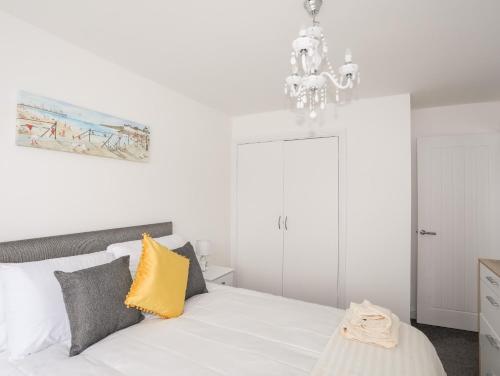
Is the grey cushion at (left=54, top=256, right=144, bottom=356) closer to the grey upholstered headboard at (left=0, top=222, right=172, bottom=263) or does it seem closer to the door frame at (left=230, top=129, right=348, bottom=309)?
the grey upholstered headboard at (left=0, top=222, right=172, bottom=263)

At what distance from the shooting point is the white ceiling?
167 cm

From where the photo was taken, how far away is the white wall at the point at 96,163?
5.84ft

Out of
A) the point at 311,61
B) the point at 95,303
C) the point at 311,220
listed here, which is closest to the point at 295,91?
the point at 311,61

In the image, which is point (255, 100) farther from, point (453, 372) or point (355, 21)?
point (453, 372)

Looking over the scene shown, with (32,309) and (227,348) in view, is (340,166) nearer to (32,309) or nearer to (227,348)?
(227,348)

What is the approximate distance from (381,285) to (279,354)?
2.04 m

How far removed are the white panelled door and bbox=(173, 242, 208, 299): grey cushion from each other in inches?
102

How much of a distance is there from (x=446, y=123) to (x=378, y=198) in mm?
1331

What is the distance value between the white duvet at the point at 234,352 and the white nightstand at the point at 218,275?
917 mm

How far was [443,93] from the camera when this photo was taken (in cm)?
300

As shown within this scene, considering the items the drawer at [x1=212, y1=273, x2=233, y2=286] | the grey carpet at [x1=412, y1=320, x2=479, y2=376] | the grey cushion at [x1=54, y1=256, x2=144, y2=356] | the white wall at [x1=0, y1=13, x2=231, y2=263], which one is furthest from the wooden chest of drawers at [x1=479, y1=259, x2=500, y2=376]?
the white wall at [x1=0, y1=13, x2=231, y2=263]

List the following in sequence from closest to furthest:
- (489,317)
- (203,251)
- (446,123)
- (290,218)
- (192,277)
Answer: (489,317), (192,277), (203,251), (446,123), (290,218)

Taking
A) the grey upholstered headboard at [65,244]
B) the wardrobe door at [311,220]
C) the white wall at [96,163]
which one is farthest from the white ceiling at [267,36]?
the grey upholstered headboard at [65,244]

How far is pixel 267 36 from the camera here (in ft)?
6.43
